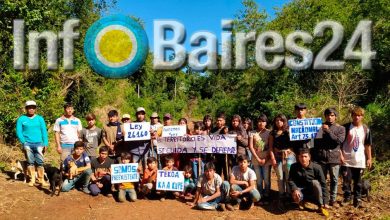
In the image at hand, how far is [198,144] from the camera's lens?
29.4 feet

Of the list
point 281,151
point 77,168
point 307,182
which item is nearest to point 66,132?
point 77,168

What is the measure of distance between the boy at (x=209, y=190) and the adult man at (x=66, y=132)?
301cm

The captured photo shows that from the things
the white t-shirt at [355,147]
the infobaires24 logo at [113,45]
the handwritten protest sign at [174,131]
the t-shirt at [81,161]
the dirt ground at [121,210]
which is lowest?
the dirt ground at [121,210]

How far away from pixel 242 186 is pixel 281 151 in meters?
1.05

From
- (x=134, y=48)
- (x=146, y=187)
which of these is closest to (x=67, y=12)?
(x=134, y=48)

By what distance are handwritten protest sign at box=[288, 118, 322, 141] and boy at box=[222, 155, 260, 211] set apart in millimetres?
1069

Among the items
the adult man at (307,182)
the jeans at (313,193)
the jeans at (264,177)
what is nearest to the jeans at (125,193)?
the jeans at (264,177)

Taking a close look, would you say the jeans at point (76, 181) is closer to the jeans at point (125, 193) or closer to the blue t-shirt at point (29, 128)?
the jeans at point (125, 193)

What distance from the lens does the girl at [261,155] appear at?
323 inches

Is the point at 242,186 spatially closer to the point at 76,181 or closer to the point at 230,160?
the point at 230,160

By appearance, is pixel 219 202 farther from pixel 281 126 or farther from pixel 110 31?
pixel 110 31

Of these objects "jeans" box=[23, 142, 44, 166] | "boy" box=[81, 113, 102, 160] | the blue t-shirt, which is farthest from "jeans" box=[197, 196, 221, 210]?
the blue t-shirt

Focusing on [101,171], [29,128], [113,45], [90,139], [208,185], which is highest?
[113,45]

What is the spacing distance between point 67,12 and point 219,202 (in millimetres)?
16903
